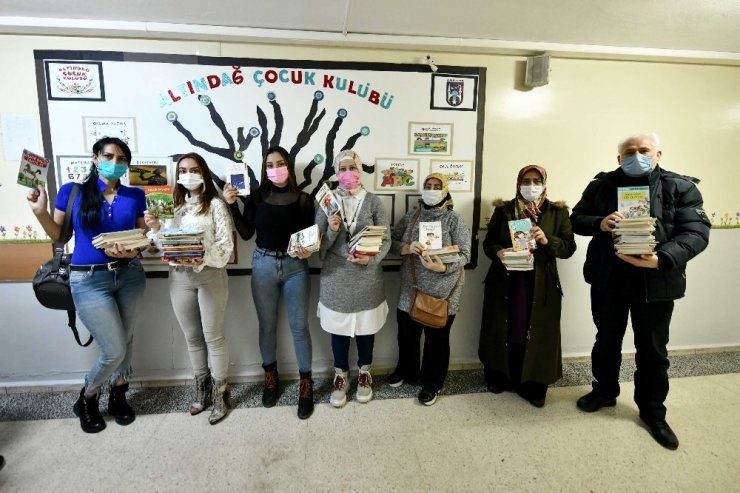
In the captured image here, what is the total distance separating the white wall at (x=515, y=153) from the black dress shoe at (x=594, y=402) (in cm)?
69

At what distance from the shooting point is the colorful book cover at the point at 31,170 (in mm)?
1777

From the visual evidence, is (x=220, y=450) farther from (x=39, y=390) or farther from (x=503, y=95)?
(x=503, y=95)

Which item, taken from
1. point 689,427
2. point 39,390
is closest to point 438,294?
point 689,427

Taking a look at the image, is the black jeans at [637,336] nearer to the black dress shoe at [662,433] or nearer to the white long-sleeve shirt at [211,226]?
the black dress shoe at [662,433]

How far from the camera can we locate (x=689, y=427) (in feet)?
7.48

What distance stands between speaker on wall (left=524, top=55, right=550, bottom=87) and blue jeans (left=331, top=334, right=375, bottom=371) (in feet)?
7.29

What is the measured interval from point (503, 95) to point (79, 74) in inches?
119

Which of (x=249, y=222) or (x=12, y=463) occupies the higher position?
(x=249, y=222)

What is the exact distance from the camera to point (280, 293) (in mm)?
2445

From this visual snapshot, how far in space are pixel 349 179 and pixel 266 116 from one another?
844 millimetres

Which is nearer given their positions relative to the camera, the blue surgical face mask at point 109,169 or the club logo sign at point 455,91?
the blue surgical face mask at point 109,169

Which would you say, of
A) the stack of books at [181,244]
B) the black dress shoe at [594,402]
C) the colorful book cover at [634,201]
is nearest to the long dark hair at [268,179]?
the stack of books at [181,244]

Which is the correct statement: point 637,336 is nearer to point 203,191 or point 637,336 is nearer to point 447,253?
point 447,253

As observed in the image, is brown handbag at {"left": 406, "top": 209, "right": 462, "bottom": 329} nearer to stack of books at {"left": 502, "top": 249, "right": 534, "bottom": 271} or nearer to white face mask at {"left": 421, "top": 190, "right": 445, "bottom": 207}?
stack of books at {"left": 502, "top": 249, "right": 534, "bottom": 271}
